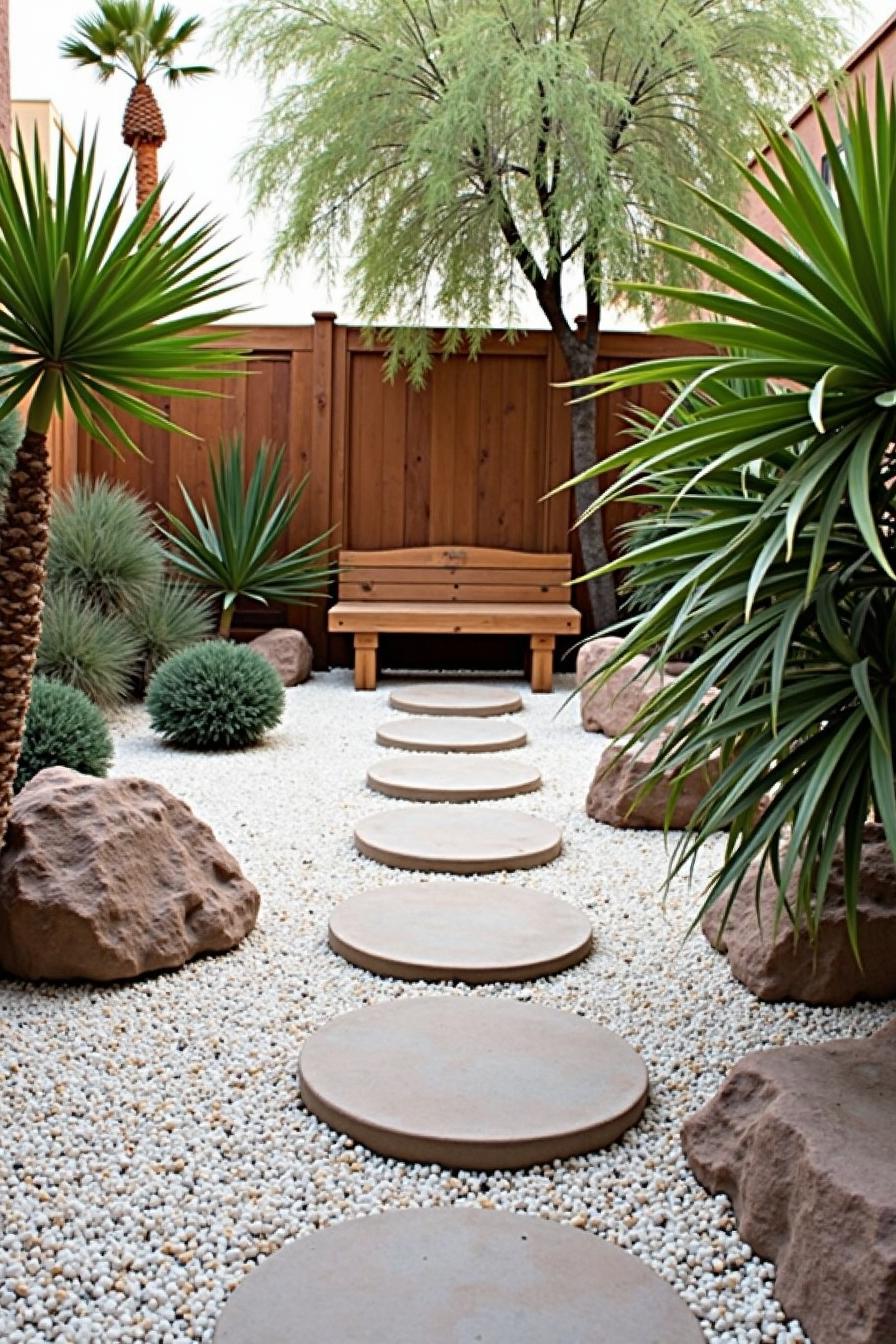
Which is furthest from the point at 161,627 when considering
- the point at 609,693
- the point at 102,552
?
the point at 609,693

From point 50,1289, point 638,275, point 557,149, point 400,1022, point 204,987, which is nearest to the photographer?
point 50,1289

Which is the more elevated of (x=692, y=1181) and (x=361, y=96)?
(x=361, y=96)

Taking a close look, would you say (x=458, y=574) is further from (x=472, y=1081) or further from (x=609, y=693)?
(x=472, y=1081)

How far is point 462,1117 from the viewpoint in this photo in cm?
214

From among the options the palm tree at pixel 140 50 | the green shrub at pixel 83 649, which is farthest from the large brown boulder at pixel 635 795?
the palm tree at pixel 140 50

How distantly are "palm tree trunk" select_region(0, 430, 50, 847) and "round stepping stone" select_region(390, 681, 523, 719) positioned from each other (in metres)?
4.25

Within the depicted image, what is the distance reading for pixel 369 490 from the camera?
807 centimetres

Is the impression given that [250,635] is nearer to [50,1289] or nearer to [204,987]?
[204,987]

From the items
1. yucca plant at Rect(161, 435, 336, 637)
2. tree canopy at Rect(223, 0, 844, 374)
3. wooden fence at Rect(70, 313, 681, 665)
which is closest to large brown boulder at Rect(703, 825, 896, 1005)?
tree canopy at Rect(223, 0, 844, 374)

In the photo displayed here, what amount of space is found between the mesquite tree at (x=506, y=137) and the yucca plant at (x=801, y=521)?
486 cm

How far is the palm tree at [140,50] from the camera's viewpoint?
1088 centimetres

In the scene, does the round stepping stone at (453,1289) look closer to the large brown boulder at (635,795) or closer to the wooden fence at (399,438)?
the large brown boulder at (635,795)

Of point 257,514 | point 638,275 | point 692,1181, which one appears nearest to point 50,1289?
point 692,1181

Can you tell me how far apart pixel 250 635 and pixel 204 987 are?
529cm
